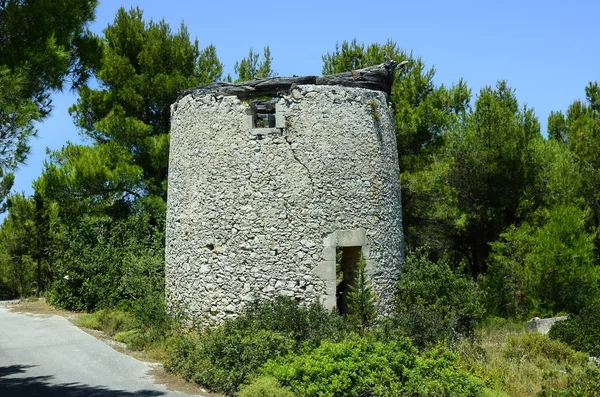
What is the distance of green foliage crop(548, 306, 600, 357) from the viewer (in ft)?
36.0

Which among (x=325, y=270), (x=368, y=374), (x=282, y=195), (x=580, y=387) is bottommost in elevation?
(x=580, y=387)

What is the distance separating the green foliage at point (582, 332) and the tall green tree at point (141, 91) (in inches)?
489

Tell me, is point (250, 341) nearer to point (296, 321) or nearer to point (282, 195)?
point (296, 321)

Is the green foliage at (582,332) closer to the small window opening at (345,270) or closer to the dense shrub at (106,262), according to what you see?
the small window opening at (345,270)

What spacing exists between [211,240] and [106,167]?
797 centimetres

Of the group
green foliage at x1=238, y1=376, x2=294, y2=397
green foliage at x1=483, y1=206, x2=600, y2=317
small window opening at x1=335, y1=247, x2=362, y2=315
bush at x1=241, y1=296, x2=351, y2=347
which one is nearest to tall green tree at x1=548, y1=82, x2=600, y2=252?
green foliage at x1=483, y1=206, x2=600, y2=317

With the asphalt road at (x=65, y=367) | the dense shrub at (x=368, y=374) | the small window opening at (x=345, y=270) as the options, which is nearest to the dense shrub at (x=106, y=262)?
the asphalt road at (x=65, y=367)

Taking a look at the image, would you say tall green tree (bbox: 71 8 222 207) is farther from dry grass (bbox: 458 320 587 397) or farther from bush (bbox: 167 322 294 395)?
dry grass (bbox: 458 320 587 397)

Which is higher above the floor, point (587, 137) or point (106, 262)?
point (587, 137)

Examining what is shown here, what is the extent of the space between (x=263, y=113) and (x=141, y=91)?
8983 mm

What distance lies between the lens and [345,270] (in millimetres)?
12344

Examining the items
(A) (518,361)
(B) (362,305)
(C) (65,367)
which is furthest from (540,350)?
(C) (65,367)

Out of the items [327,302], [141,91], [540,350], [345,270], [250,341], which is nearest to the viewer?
[250,341]

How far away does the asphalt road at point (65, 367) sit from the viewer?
8.26m
